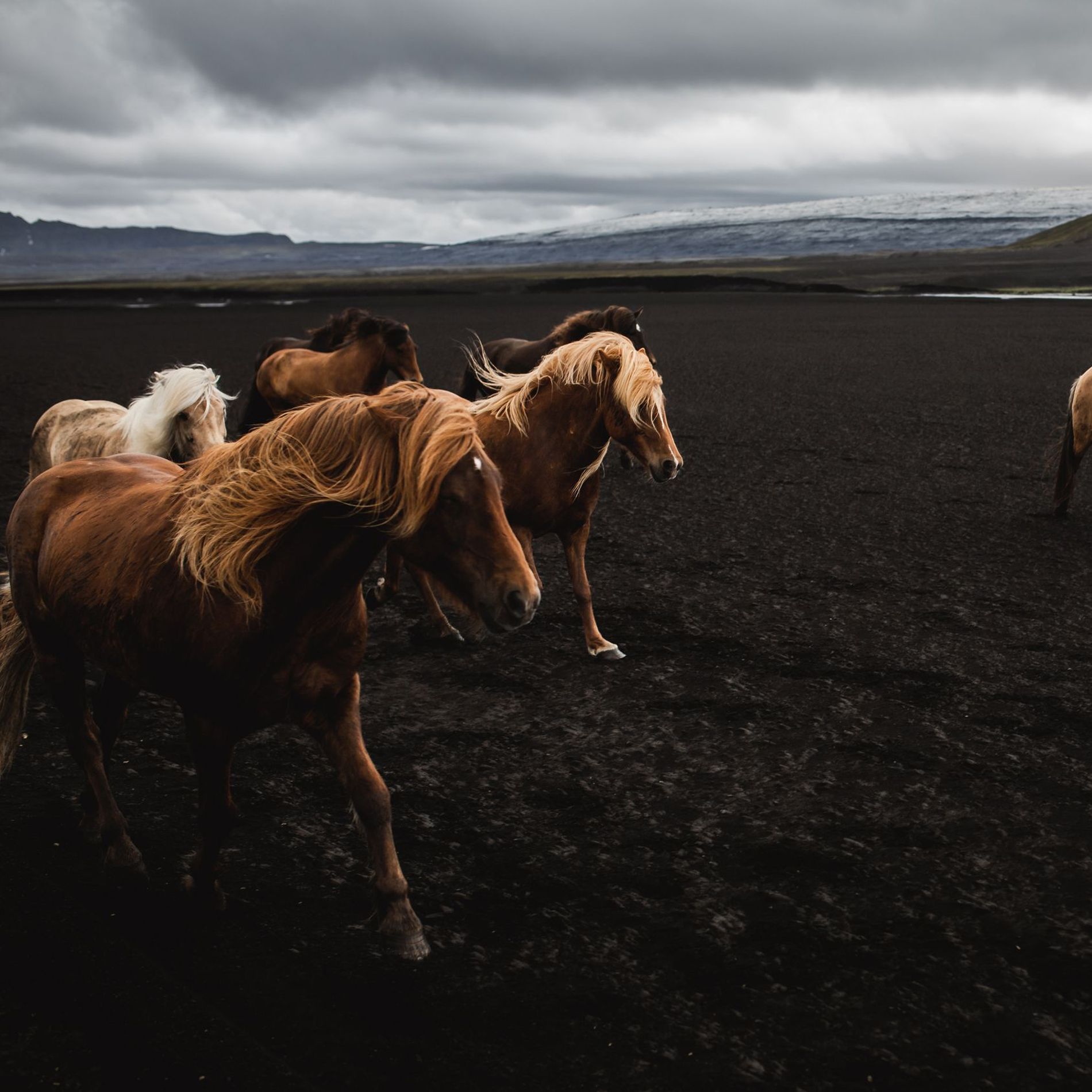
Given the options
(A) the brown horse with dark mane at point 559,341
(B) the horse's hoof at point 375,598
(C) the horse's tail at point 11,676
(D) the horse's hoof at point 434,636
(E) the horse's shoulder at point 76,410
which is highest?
(A) the brown horse with dark mane at point 559,341

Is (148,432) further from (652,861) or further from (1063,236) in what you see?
(1063,236)


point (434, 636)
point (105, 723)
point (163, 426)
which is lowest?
point (434, 636)

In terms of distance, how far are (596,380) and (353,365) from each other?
16.9 ft

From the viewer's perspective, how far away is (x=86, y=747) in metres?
3.61

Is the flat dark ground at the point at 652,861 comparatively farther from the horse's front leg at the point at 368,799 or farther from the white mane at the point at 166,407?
the white mane at the point at 166,407

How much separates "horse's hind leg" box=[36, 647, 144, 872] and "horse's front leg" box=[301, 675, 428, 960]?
1.02m

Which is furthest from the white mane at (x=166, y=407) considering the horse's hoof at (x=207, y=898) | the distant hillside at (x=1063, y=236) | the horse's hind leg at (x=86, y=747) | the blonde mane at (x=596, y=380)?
the distant hillside at (x=1063, y=236)

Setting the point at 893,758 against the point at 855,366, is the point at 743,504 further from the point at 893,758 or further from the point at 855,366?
the point at 855,366

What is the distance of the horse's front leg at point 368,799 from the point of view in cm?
302

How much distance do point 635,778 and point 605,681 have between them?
1084 mm

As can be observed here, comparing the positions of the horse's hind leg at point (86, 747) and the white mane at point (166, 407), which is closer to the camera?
the horse's hind leg at point (86, 747)

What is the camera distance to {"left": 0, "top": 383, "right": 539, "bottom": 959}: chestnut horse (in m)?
2.55

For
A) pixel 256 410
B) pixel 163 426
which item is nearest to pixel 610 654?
pixel 163 426

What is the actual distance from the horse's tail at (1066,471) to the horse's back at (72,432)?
24.8ft
